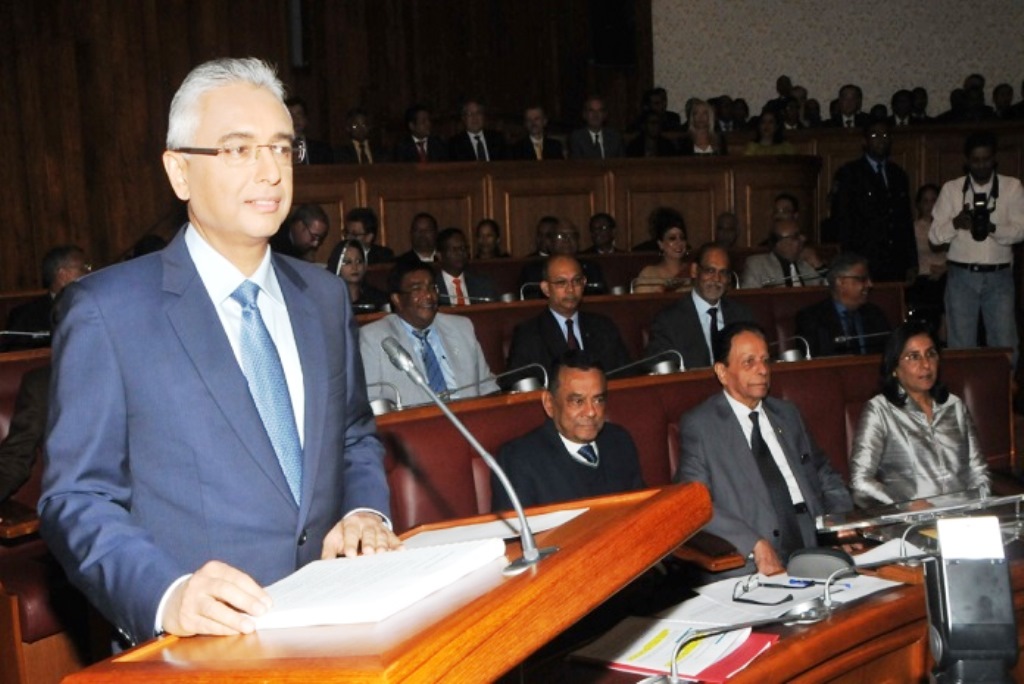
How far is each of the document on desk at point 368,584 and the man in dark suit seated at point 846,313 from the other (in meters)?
4.51

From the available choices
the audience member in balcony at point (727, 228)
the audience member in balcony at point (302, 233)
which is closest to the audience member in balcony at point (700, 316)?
the audience member in balcony at point (302, 233)

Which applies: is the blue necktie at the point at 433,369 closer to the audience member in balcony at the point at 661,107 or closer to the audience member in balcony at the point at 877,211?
the audience member in balcony at the point at 877,211

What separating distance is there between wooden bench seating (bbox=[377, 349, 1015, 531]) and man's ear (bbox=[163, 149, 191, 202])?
5.44 feet

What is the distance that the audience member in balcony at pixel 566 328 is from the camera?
5.36m

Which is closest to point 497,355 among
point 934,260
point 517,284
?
point 517,284

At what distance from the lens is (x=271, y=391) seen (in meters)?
1.59

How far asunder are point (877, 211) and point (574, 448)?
5.46 metres

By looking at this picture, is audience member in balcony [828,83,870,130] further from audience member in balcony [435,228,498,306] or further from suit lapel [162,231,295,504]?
suit lapel [162,231,295,504]

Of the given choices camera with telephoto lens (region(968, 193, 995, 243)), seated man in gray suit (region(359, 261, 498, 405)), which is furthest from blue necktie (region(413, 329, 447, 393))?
camera with telephoto lens (region(968, 193, 995, 243))

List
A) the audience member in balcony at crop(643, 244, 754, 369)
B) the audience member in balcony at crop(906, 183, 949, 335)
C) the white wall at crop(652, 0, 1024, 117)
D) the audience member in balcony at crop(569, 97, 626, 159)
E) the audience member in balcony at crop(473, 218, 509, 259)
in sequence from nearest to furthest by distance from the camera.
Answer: the audience member in balcony at crop(643, 244, 754, 369) → the audience member in balcony at crop(473, 218, 509, 259) → the audience member in balcony at crop(906, 183, 949, 335) → the audience member in balcony at crop(569, 97, 626, 159) → the white wall at crop(652, 0, 1024, 117)

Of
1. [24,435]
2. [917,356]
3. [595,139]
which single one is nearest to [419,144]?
[595,139]

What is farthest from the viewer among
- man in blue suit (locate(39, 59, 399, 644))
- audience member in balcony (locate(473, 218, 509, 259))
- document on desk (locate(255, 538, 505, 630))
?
audience member in balcony (locate(473, 218, 509, 259))

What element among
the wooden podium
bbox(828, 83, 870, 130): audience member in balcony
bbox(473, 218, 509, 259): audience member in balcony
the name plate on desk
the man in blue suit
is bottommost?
the name plate on desk

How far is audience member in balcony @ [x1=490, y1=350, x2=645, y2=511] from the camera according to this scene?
346 centimetres
